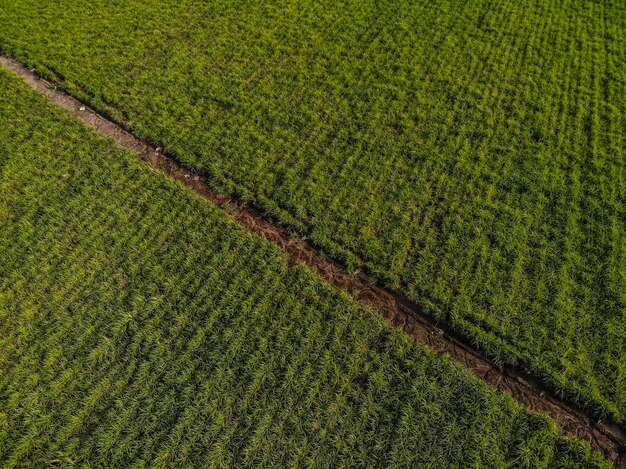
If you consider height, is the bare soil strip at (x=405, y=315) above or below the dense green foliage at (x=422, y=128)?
below

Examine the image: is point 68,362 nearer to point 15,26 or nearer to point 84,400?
point 84,400

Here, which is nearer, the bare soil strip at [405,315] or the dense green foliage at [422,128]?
the bare soil strip at [405,315]

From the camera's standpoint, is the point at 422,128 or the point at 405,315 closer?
the point at 405,315

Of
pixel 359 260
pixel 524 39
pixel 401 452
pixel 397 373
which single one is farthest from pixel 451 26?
pixel 401 452

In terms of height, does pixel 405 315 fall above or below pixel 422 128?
below
